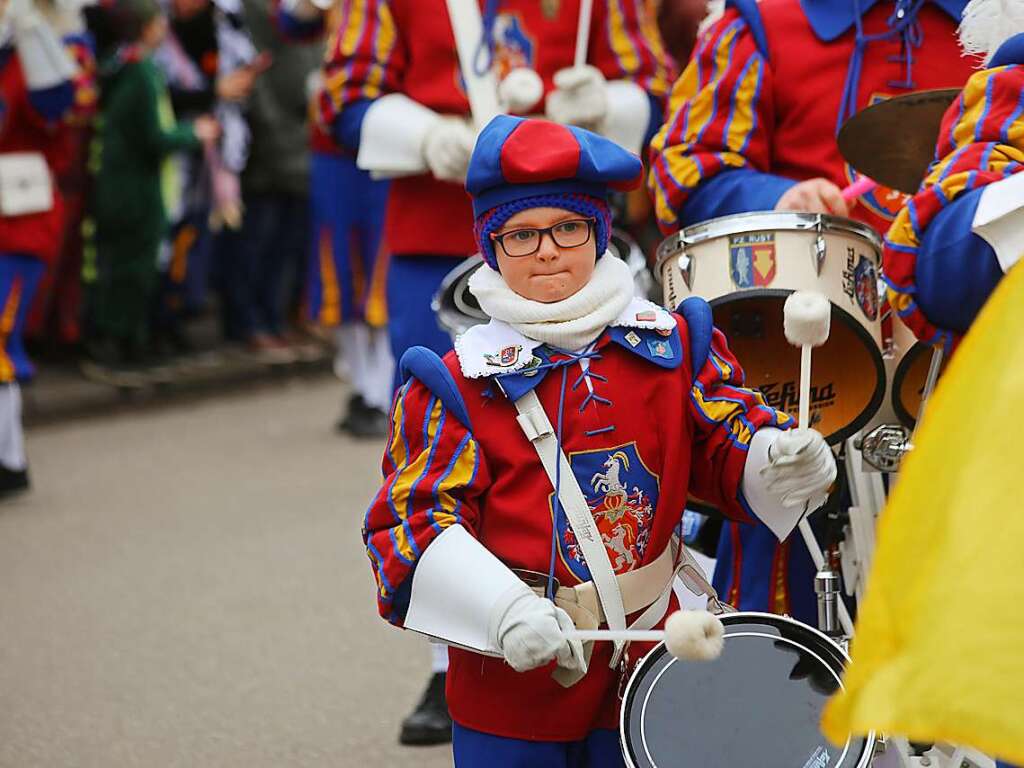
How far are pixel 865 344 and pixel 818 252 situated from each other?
19 centimetres

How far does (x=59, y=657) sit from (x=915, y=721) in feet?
12.6

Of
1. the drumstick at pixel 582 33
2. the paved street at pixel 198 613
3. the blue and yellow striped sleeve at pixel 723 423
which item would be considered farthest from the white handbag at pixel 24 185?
the blue and yellow striped sleeve at pixel 723 423

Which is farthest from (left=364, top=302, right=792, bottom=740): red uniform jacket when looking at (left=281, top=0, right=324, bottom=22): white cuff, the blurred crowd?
(left=281, top=0, right=324, bottom=22): white cuff

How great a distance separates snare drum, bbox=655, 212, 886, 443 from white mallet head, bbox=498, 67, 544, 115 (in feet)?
3.34

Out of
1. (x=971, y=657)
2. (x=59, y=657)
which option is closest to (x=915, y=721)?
(x=971, y=657)

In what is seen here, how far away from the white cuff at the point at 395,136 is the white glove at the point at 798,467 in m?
1.79

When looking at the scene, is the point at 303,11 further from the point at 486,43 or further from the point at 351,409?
the point at 486,43

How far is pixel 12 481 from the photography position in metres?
7.47

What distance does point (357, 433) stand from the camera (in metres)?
8.73

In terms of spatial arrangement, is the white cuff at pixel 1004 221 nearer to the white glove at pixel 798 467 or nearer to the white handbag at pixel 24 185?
the white glove at pixel 798 467

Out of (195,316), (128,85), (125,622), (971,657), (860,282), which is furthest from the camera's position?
(195,316)

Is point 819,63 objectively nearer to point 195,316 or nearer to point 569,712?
point 569,712

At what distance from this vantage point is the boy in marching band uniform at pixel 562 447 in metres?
2.90

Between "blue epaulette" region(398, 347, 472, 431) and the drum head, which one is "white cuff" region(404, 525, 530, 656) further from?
the drum head
